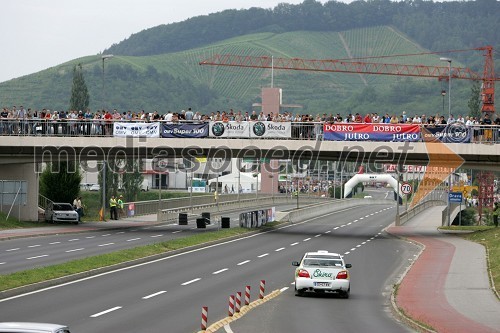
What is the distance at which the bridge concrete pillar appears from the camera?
64.0 meters

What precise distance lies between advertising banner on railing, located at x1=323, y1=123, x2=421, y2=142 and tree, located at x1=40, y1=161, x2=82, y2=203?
2450 cm

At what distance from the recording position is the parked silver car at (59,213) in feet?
217

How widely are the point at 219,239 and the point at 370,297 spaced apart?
2400 centimetres

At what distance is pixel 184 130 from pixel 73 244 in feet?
43.6

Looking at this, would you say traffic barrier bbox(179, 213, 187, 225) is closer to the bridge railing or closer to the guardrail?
the guardrail

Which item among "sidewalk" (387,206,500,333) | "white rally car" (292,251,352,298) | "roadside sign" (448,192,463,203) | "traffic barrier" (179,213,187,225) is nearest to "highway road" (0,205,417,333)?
"white rally car" (292,251,352,298)

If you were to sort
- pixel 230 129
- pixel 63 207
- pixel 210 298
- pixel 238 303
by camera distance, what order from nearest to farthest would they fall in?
pixel 238 303 → pixel 210 298 → pixel 230 129 → pixel 63 207

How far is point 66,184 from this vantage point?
74062mm

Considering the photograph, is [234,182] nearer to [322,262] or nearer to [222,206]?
[222,206]

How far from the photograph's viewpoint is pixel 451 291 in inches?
1240

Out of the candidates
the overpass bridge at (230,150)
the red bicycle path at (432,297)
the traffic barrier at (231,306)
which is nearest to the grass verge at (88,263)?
the traffic barrier at (231,306)

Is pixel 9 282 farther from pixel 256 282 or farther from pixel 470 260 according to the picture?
pixel 470 260

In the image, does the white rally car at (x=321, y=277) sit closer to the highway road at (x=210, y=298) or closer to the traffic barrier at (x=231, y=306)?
the highway road at (x=210, y=298)

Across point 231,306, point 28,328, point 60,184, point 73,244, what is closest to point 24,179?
point 60,184
